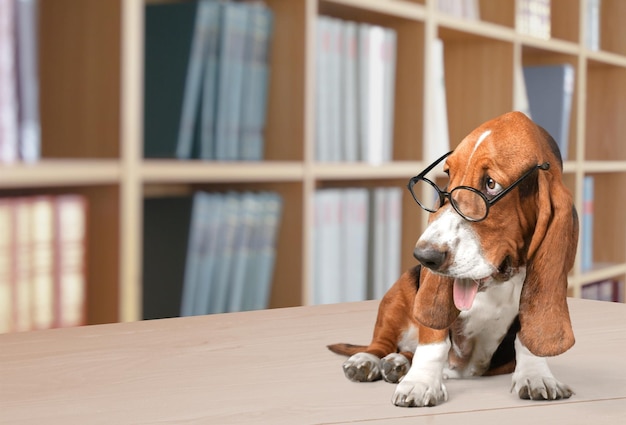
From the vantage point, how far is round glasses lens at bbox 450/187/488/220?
2.20 ft

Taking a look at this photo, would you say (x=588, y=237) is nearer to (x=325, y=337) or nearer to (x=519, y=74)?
(x=519, y=74)

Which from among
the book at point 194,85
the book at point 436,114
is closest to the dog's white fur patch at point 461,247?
the book at point 194,85

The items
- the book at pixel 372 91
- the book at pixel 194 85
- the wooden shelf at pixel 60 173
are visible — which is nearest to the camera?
the wooden shelf at pixel 60 173

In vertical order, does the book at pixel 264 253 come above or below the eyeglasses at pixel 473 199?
below

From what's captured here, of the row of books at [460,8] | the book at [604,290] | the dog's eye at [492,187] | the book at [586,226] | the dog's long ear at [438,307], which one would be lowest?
the book at [604,290]

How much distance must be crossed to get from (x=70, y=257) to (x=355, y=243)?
2.59 feet

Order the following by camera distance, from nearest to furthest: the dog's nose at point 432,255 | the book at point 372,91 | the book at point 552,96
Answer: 1. the dog's nose at point 432,255
2. the book at point 372,91
3. the book at point 552,96

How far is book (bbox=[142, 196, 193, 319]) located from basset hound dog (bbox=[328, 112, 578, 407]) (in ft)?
3.60

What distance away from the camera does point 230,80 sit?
1752mm

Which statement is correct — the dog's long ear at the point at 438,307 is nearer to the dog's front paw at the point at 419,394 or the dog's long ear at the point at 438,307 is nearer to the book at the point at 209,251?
the dog's front paw at the point at 419,394

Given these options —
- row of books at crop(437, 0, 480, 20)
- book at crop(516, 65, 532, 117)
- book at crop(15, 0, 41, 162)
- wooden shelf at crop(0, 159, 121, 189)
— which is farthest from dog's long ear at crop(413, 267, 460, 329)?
book at crop(516, 65, 532, 117)

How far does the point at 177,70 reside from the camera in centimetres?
169

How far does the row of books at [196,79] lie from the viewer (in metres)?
1.68

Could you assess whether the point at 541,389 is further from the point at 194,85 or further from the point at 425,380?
the point at 194,85
